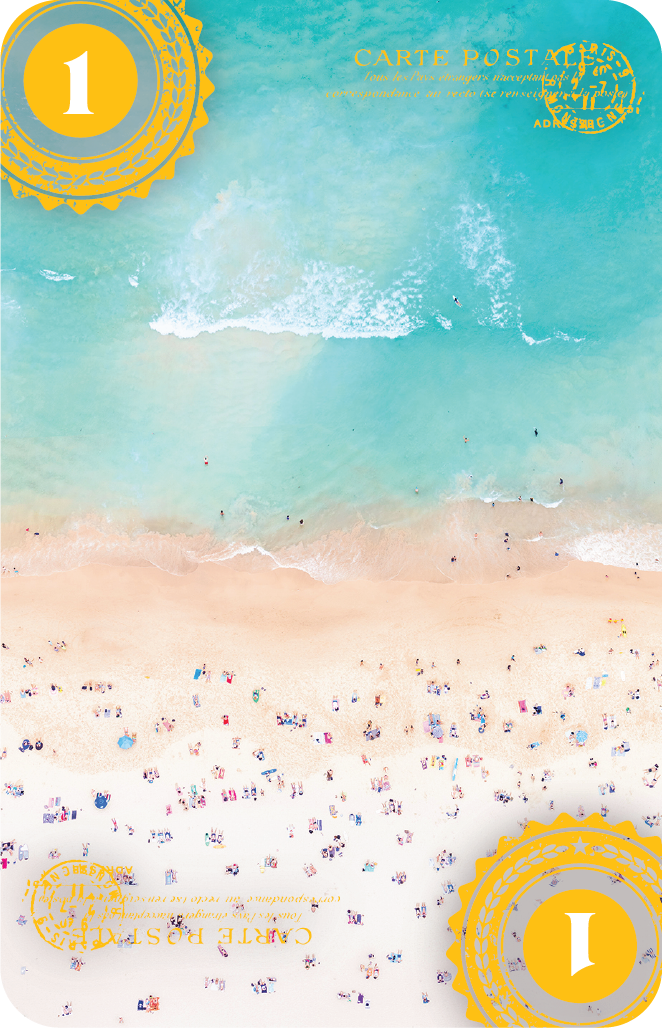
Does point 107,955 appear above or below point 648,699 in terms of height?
below

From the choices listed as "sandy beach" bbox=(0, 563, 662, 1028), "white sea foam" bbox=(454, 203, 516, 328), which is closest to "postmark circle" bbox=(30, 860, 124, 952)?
"sandy beach" bbox=(0, 563, 662, 1028)

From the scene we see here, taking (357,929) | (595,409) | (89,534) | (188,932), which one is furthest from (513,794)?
(89,534)

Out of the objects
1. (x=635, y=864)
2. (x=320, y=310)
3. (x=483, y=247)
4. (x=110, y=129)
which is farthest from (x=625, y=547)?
(x=110, y=129)

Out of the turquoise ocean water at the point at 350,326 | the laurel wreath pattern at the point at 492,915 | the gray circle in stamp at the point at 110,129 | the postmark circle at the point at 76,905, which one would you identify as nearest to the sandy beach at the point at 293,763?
the postmark circle at the point at 76,905

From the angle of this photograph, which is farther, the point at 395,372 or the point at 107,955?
the point at 395,372

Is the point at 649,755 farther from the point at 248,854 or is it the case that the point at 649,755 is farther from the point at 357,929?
the point at 248,854

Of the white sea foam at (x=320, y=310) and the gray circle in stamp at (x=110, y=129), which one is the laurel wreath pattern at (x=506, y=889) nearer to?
the white sea foam at (x=320, y=310)
